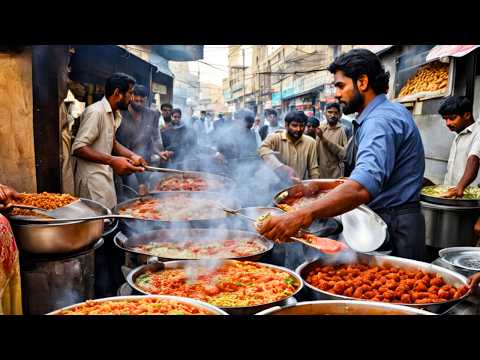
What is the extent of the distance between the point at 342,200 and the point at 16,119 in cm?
307

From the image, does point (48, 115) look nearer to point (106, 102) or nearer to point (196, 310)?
point (106, 102)

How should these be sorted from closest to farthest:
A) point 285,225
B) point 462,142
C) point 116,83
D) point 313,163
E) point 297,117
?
point 285,225
point 116,83
point 462,142
point 297,117
point 313,163

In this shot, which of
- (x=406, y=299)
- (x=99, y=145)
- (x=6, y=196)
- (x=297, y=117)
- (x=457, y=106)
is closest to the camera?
(x=406, y=299)

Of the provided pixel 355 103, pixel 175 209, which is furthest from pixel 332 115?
pixel 355 103

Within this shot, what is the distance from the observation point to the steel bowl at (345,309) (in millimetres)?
2107

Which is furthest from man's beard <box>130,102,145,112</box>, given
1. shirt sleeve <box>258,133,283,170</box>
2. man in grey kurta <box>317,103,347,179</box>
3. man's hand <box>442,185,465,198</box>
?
man's hand <box>442,185,465,198</box>

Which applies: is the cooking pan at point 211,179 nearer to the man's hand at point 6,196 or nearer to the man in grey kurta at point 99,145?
the man in grey kurta at point 99,145

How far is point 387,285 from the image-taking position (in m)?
2.51

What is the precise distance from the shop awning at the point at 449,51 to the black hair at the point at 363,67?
13.5ft

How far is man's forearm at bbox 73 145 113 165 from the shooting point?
4.36m

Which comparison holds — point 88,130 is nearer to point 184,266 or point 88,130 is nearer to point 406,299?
point 184,266

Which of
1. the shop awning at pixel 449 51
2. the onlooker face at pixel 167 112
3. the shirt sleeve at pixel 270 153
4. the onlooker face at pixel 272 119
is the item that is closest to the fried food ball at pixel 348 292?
the shirt sleeve at pixel 270 153

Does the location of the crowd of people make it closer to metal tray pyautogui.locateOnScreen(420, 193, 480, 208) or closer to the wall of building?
metal tray pyautogui.locateOnScreen(420, 193, 480, 208)
